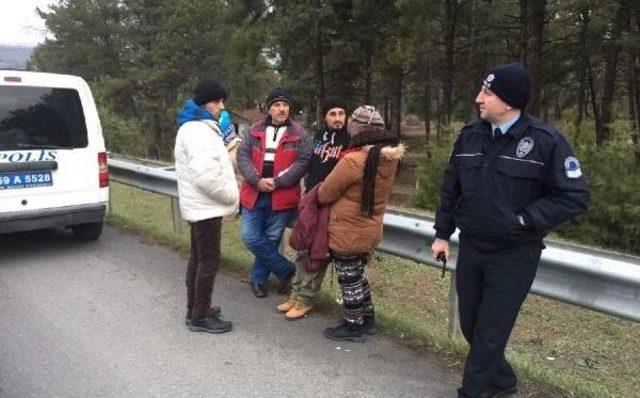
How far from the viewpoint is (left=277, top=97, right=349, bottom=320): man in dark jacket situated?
446cm

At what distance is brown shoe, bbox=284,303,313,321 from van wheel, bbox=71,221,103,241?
3253 mm

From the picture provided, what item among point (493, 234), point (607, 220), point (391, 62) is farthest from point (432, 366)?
point (391, 62)

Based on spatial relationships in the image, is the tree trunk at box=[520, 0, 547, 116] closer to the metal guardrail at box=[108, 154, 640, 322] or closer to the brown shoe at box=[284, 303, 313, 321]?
the metal guardrail at box=[108, 154, 640, 322]

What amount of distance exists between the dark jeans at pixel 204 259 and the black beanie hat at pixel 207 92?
0.84 metres

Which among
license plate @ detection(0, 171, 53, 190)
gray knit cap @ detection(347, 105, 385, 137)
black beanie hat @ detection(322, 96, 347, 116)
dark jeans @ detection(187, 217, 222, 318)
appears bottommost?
dark jeans @ detection(187, 217, 222, 318)

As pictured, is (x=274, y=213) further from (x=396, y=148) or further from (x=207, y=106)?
(x=396, y=148)

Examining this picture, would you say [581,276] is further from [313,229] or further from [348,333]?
[313,229]

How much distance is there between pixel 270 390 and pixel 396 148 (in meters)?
1.68

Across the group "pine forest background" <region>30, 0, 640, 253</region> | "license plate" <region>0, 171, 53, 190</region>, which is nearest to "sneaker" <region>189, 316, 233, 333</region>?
"license plate" <region>0, 171, 53, 190</region>

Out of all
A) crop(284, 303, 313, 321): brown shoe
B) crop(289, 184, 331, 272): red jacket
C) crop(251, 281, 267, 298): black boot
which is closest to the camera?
crop(289, 184, 331, 272): red jacket

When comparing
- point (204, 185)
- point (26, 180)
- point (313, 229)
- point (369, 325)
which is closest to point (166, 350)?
point (204, 185)

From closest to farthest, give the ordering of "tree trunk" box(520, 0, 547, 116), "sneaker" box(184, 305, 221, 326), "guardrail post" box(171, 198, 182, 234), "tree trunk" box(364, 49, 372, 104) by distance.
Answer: "sneaker" box(184, 305, 221, 326), "guardrail post" box(171, 198, 182, 234), "tree trunk" box(520, 0, 547, 116), "tree trunk" box(364, 49, 372, 104)

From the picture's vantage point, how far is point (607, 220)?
36.1 feet

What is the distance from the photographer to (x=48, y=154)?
20.2 ft
